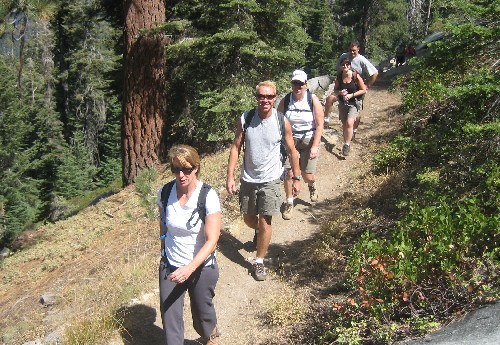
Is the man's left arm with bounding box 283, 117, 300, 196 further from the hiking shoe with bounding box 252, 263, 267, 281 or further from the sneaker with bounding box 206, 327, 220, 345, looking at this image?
the sneaker with bounding box 206, 327, 220, 345

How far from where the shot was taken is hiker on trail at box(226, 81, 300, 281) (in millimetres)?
4602

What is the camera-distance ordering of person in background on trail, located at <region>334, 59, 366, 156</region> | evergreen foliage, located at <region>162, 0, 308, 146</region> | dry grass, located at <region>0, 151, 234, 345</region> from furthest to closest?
evergreen foliage, located at <region>162, 0, 308, 146</region> < person in background on trail, located at <region>334, 59, 366, 156</region> < dry grass, located at <region>0, 151, 234, 345</region>

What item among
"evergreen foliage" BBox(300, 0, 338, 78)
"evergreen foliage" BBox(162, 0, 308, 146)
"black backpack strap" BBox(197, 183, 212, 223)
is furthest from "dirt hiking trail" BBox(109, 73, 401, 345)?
"evergreen foliage" BBox(300, 0, 338, 78)

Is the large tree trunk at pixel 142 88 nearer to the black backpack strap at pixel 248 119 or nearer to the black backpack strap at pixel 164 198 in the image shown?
the black backpack strap at pixel 248 119

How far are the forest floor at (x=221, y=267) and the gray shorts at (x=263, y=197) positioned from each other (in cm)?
83

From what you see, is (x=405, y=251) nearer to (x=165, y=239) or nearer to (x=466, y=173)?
(x=466, y=173)

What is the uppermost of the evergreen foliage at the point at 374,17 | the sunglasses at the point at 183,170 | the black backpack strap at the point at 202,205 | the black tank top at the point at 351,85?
the evergreen foliage at the point at 374,17

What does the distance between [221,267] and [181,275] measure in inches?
87.9

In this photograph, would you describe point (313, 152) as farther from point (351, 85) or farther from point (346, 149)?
point (346, 149)

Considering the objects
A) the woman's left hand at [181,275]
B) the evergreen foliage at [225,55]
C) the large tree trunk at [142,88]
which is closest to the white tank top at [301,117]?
the woman's left hand at [181,275]

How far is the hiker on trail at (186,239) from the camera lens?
11.1ft

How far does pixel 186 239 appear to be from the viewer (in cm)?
349

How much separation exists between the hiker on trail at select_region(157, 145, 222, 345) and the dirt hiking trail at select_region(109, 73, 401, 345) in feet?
2.89

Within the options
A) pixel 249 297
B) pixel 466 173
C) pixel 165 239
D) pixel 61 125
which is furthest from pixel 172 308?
pixel 61 125
